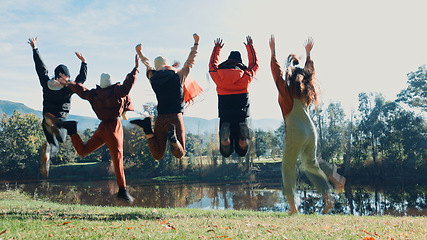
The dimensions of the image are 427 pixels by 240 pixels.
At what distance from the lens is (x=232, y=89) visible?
6.14 meters

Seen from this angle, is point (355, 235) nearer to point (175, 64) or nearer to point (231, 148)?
Answer: point (231, 148)

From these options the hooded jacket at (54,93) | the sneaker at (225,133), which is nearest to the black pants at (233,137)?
the sneaker at (225,133)

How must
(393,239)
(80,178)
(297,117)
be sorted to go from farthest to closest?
1. (80,178)
2. (297,117)
3. (393,239)

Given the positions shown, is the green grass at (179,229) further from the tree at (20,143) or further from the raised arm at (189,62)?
the tree at (20,143)

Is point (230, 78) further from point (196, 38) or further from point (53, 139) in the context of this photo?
point (53, 139)

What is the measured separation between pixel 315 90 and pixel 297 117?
2.32 ft

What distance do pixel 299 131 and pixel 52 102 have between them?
5025 millimetres

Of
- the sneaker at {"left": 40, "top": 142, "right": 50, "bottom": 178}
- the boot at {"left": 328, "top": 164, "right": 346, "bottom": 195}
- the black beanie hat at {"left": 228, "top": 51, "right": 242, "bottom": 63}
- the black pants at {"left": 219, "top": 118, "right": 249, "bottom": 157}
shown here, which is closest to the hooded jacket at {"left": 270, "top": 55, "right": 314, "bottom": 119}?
the black beanie hat at {"left": 228, "top": 51, "right": 242, "bottom": 63}

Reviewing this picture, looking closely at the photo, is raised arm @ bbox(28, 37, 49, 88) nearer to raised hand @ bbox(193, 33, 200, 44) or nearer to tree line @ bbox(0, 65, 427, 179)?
raised hand @ bbox(193, 33, 200, 44)

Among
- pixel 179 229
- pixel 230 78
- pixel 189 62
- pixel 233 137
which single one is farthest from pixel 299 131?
pixel 179 229

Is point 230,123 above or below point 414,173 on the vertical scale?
above

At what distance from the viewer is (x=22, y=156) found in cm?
3356

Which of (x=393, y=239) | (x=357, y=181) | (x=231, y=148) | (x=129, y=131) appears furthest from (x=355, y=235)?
(x=129, y=131)

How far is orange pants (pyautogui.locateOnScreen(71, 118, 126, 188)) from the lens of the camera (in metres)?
6.23
